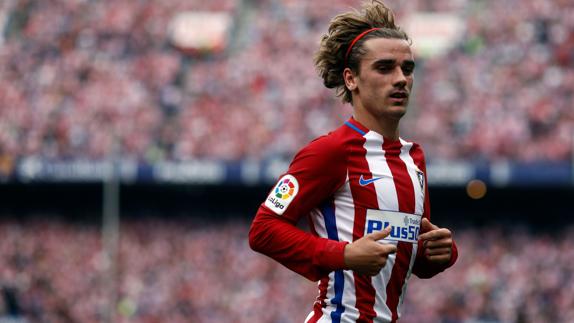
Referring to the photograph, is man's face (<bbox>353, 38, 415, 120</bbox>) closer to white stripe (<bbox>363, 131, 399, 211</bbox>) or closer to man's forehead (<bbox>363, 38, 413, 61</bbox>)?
man's forehead (<bbox>363, 38, 413, 61</bbox>)

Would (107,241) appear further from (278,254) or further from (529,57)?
(278,254)

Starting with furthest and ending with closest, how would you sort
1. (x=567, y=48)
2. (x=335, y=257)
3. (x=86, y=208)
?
(x=86, y=208)
(x=567, y=48)
(x=335, y=257)

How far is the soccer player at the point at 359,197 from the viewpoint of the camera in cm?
378

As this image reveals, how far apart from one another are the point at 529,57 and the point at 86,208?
10.6 metres

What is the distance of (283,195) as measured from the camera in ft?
12.6

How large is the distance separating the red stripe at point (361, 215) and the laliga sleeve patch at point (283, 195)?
24 cm

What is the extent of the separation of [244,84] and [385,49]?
15976 mm

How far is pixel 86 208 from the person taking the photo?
2183 centimetres

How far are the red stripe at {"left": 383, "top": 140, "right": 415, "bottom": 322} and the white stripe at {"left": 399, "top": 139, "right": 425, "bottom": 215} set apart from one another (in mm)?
29

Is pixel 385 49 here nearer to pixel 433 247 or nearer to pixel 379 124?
pixel 379 124

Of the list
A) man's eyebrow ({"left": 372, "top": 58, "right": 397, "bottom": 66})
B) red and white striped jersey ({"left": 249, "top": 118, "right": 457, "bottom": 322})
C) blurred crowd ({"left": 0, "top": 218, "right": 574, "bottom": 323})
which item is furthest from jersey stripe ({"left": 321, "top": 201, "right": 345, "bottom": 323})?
blurred crowd ({"left": 0, "top": 218, "right": 574, "bottom": 323})

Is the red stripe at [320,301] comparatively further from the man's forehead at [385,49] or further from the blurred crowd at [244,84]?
the blurred crowd at [244,84]

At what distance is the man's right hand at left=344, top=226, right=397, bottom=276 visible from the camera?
358 cm

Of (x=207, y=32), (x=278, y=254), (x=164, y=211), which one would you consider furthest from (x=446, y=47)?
(x=278, y=254)
